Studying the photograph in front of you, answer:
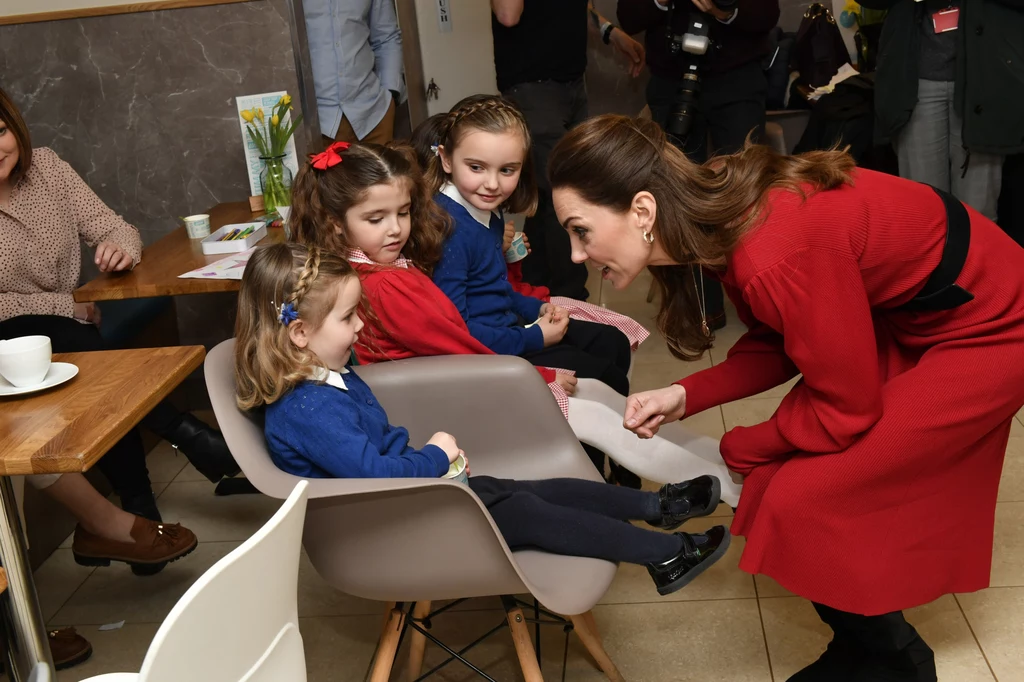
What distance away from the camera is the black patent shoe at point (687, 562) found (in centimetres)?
177

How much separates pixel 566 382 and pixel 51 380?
1.01 metres

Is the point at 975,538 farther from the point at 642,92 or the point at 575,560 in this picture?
the point at 642,92

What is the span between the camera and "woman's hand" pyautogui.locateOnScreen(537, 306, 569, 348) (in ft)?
7.95

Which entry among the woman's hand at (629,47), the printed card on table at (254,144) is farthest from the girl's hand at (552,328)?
the woman's hand at (629,47)

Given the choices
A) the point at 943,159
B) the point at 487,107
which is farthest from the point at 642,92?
the point at 487,107

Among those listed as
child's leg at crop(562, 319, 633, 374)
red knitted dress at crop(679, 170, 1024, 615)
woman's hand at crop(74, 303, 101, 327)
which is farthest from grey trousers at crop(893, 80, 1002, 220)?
woman's hand at crop(74, 303, 101, 327)

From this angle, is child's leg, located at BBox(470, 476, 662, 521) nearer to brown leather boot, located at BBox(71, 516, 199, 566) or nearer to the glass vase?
brown leather boot, located at BBox(71, 516, 199, 566)

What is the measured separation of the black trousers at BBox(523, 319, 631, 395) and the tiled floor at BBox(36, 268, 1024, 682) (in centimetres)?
46

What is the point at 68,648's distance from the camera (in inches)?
89.6

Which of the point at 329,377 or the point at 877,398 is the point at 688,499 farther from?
the point at 329,377

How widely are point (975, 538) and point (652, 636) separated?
72 cm

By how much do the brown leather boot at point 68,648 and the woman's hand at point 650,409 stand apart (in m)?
1.33

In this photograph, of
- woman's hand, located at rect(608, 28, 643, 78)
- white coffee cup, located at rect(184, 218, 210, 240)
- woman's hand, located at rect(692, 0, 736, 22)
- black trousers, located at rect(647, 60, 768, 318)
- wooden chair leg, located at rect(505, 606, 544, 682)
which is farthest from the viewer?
woman's hand, located at rect(608, 28, 643, 78)

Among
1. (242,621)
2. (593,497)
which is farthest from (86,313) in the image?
(242,621)
